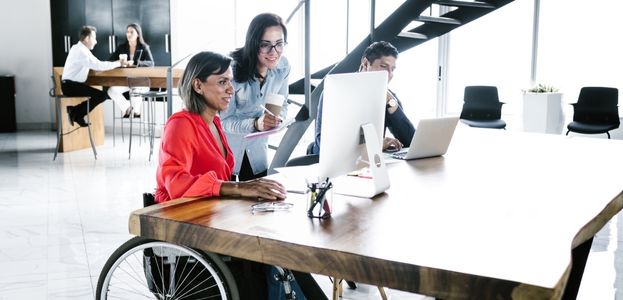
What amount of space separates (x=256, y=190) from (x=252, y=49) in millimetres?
1271

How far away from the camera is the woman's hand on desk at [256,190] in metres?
2.24

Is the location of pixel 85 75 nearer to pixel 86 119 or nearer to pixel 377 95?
pixel 86 119

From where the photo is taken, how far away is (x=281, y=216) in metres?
2.03

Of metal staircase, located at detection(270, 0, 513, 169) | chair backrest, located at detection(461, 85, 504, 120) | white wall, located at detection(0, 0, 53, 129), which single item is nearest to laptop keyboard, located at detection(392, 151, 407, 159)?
metal staircase, located at detection(270, 0, 513, 169)

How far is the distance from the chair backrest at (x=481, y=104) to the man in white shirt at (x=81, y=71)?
14.0 ft

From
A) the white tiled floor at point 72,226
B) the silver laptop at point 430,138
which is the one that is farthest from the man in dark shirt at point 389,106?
the white tiled floor at point 72,226

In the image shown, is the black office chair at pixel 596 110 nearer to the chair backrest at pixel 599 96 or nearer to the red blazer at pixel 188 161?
the chair backrest at pixel 599 96

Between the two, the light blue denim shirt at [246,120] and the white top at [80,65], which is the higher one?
the white top at [80,65]

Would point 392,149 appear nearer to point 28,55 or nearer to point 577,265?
point 577,265

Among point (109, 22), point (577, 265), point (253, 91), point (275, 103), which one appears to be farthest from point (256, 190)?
point (109, 22)

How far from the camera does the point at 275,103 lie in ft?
10.9

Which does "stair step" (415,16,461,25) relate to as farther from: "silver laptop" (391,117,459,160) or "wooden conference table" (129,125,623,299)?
"wooden conference table" (129,125,623,299)

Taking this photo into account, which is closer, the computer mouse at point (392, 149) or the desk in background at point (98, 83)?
the computer mouse at point (392, 149)

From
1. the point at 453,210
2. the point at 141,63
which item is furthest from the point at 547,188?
the point at 141,63
